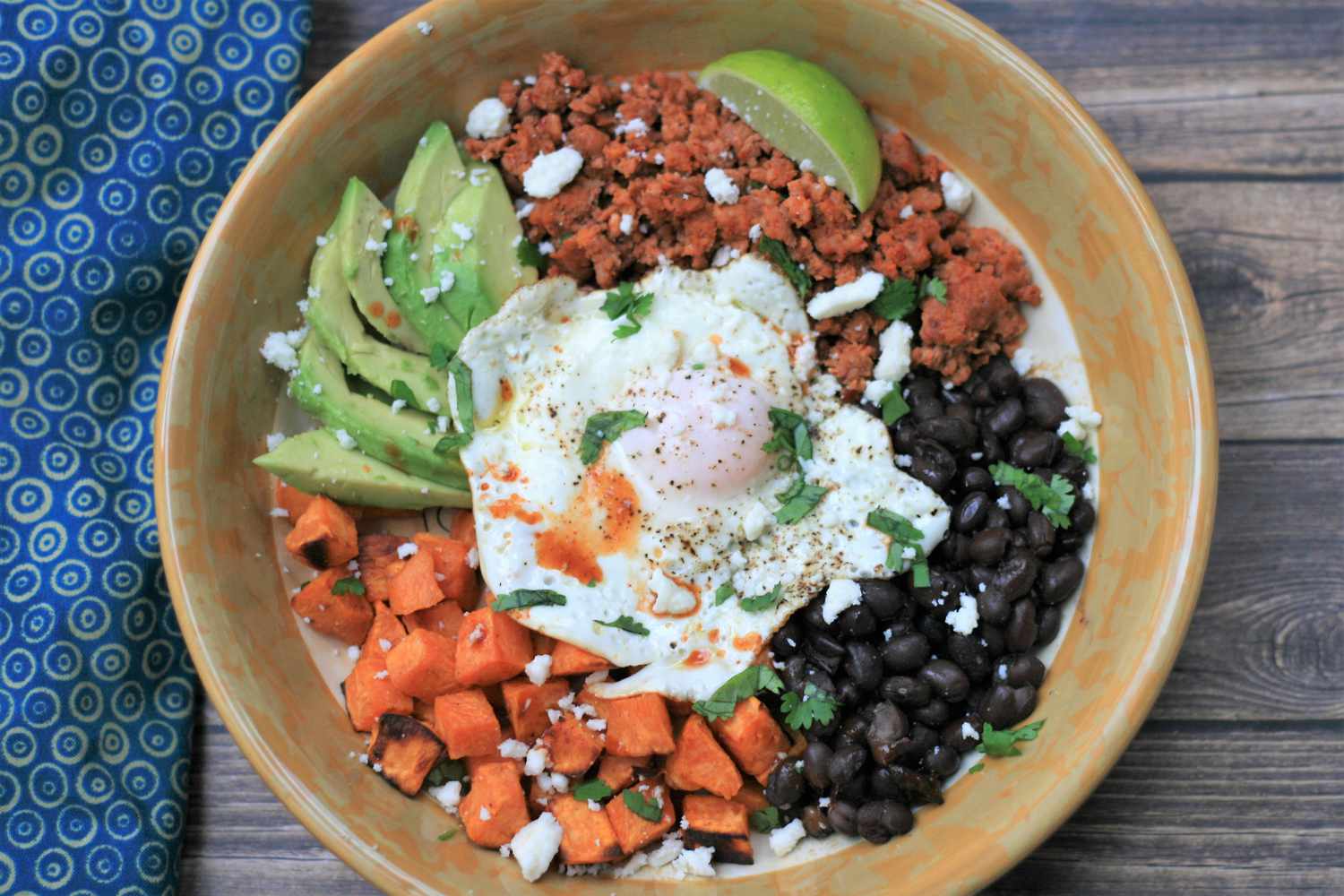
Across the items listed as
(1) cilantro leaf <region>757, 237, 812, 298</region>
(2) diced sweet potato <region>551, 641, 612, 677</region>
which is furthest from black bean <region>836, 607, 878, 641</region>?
(1) cilantro leaf <region>757, 237, 812, 298</region>

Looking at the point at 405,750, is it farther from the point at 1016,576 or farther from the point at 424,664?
the point at 1016,576

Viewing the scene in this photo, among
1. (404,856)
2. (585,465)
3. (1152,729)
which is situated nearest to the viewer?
(404,856)

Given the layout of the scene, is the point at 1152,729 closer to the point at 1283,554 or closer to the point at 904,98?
the point at 1283,554

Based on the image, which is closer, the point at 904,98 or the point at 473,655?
the point at 473,655

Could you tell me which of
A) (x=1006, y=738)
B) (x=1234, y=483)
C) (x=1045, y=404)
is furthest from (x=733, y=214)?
(x=1234, y=483)

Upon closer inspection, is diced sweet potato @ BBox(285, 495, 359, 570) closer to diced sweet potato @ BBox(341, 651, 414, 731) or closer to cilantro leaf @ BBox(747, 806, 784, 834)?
diced sweet potato @ BBox(341, 651, 414, 731)

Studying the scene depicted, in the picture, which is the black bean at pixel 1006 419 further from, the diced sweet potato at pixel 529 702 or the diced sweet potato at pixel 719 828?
the diced sweet potato at pixel 529 702

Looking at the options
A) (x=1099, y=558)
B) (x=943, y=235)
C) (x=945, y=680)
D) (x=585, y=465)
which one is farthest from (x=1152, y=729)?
(x=585, y=465)
